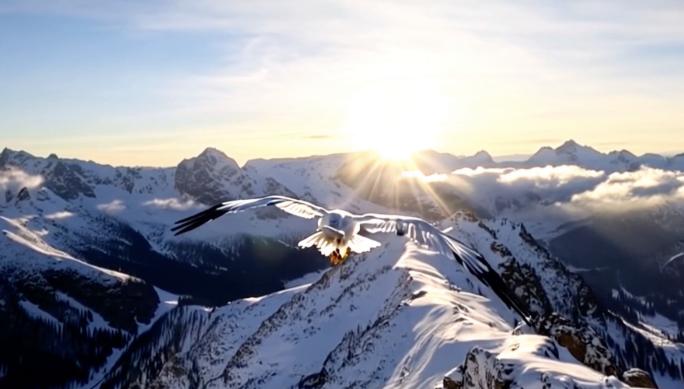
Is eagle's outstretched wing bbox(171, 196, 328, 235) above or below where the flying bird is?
above

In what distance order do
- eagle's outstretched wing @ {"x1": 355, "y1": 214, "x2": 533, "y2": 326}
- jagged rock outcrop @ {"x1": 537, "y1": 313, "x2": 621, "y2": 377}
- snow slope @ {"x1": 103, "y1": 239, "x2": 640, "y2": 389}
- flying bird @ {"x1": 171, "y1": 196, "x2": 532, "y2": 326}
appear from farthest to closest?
jagged rock outcrop @ {"x1": 537, "y1": 313, "x2": 621, "y2": 377} → snow slope @ {"x1": 103, "y1": 239, "x2": 640, "y2": 389} → flying bird @ {"x1": 171, "y1": 196, "x2": 532, "y2": 326} → eagle's outstretched wing @ {"x1": 355, "y1": 214, "x2": 533, "y2": 326}

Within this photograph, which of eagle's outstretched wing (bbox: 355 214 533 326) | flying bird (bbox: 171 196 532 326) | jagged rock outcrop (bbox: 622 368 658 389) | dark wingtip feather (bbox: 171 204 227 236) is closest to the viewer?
eagle's outstretched wing (bbox: 355 214 533 326)

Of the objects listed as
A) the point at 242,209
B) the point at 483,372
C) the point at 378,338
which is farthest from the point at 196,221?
the point at 378,338

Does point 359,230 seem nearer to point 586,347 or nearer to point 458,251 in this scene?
point 458,251

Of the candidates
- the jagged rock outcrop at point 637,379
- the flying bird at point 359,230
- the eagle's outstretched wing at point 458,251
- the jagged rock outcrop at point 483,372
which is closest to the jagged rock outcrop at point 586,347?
the jagged rock outcrop at point 637,379

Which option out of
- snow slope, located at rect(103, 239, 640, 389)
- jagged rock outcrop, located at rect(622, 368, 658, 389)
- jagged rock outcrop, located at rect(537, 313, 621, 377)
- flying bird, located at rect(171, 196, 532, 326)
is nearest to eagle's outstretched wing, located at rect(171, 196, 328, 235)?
flying bird, located at rect(171, 196, 532, 326)

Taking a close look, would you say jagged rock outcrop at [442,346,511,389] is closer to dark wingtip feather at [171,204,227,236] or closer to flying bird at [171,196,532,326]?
flying bird at [171,196,532,326]

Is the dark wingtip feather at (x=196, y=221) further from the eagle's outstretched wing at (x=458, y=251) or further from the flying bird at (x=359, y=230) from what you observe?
the eagle's outstretched wing at (x=458, y=251)
